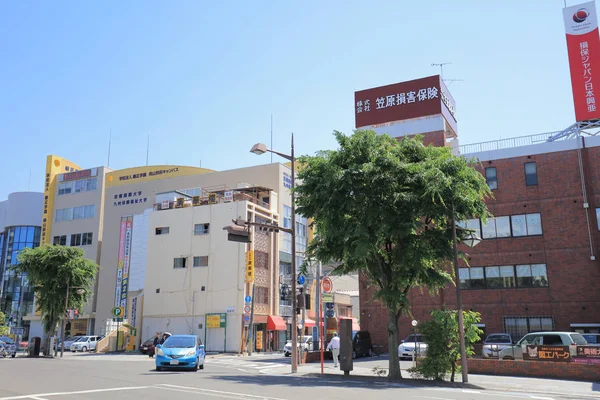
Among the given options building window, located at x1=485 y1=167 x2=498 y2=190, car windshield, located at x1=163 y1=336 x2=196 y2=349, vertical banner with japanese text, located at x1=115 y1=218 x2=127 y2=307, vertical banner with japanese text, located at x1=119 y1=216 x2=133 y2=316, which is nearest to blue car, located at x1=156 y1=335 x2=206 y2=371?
car windshield, located at x1=163 y1=336 x2=196 y2=349

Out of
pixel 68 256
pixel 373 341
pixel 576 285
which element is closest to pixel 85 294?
pixel 68 256

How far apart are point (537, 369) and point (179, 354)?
47.6 ft

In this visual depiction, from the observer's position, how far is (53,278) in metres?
38.6

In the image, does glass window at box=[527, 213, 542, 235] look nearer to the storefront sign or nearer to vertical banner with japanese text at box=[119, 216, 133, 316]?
the storefront sign

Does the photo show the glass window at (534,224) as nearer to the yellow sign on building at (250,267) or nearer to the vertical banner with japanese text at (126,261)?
the yellow sign on building at (250,267)

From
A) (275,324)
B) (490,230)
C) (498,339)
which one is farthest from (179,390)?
(275,324)

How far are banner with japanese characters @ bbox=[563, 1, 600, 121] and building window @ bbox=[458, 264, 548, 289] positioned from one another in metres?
10.9

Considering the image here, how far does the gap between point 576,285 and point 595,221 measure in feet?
13.9

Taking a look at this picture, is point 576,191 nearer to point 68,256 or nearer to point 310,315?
point 310,315

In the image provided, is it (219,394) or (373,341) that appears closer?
(219,394)

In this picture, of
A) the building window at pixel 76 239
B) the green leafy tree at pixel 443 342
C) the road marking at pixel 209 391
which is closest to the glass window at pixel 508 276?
the green leafy tree at pixel 443 342

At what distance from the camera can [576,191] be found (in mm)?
33188

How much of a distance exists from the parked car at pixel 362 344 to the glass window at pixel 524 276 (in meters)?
10.8

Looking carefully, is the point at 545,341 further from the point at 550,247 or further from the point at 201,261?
the point at 201,261
